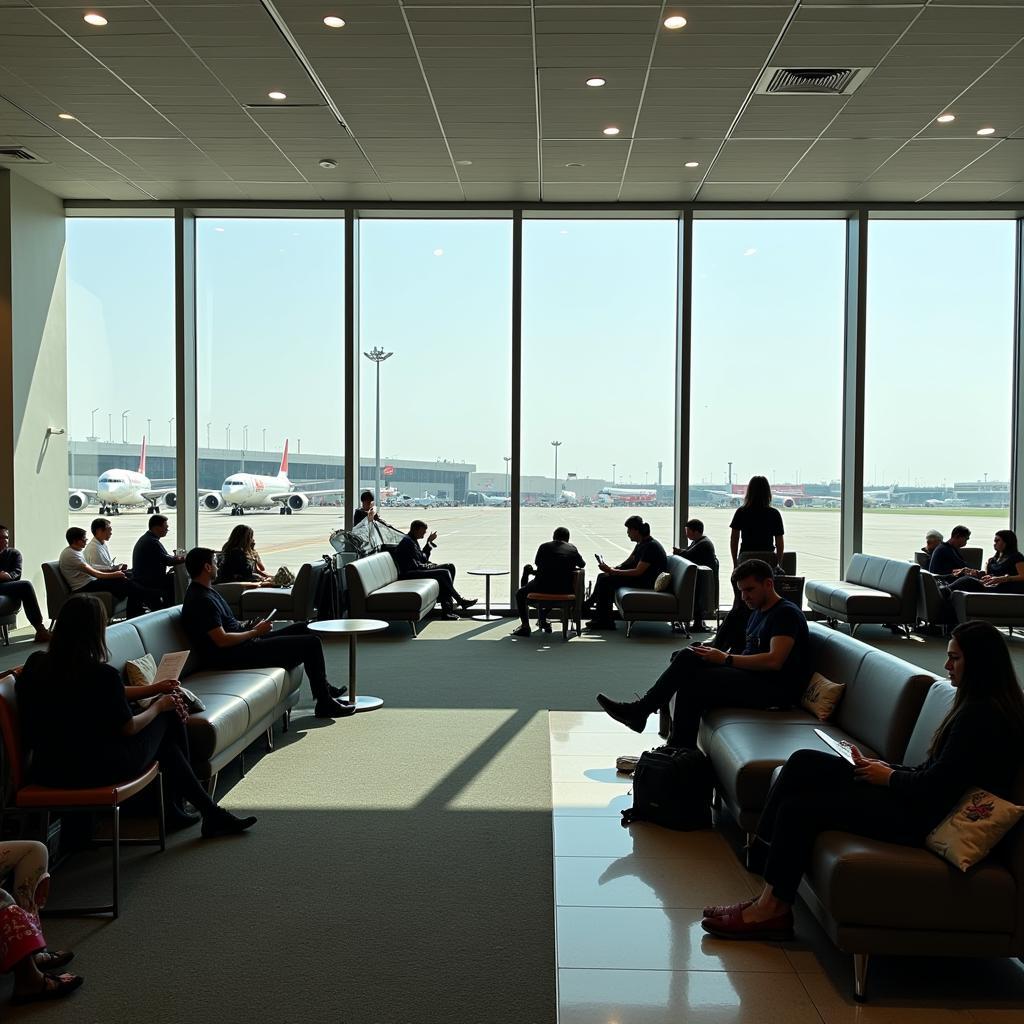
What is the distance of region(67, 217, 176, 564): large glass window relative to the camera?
39.3ft

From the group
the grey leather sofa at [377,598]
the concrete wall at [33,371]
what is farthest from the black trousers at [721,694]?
the concrete wall at [33,371]

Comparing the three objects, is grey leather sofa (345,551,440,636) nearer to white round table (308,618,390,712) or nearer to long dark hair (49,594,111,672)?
white round table (308,618,390,712)

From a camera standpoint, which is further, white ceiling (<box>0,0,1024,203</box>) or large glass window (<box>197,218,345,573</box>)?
large glass window (<box>197,218,345,573</box>)

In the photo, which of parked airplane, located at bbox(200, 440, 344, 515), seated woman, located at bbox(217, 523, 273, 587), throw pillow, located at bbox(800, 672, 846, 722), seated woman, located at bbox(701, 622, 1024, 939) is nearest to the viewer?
seated woman, located at bbox(701, 622, 1024, 939)

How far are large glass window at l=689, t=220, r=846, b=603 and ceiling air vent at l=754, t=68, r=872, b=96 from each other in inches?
159

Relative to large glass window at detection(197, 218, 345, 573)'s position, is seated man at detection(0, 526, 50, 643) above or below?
below

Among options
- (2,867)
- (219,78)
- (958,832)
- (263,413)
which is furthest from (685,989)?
(263,413)

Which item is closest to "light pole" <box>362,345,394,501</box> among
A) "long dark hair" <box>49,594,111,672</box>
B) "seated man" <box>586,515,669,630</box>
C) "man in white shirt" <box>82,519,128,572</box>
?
"seated man" <box>586,515,669,630</box>

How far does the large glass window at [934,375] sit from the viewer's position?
11969mm

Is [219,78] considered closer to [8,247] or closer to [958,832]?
[8,247]

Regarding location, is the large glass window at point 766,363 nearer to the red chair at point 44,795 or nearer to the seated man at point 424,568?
the seated man at point 424,568

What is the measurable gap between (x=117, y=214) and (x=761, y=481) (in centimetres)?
855

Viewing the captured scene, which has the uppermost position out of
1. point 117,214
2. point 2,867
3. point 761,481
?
point 117,214

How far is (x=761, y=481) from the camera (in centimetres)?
943
